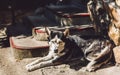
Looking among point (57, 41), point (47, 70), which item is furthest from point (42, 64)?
point (57, 41)

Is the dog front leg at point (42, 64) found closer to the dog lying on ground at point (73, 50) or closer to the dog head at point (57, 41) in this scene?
the dog lying on ground at point (73, 50)

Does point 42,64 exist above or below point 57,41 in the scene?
below

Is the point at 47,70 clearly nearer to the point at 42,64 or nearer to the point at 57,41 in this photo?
the point at 42,64

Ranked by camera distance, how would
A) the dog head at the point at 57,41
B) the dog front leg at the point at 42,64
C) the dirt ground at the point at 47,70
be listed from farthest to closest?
1. the dog front leg at the point at 42,64
2. the dirt ground at the point at 47,70
3. the dog head at the point at 57,41

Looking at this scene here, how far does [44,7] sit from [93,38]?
500 cm

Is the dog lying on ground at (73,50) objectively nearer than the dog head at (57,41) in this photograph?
No

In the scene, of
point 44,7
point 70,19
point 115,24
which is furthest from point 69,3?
point 115,24

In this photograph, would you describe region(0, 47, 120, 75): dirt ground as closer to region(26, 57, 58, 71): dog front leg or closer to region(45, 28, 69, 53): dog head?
region(26, 57, 58, 71): dog front leg

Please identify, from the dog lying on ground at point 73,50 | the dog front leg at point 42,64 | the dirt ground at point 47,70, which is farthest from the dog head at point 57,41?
the dirt ground at point 47,70

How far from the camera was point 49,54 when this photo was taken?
33.5 ft

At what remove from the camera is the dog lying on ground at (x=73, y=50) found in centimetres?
975

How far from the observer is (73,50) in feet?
33.5

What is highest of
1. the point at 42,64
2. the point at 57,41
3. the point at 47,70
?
the point at 57,41

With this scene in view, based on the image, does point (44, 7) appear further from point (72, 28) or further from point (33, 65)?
point (33, 65)
